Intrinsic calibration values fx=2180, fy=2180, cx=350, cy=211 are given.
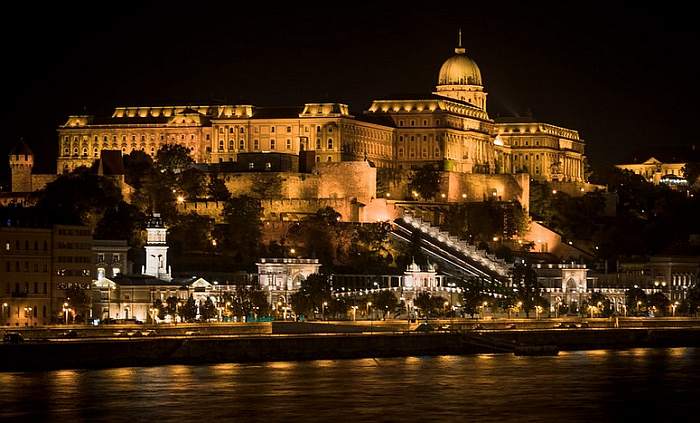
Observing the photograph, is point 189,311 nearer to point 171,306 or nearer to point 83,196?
point 171,306

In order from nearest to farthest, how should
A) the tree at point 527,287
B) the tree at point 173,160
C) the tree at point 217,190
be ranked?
1. the tree at point 527,287
2. the tree at point 217,190
3. the tree at point 173,160

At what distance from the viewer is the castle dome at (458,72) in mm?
191375

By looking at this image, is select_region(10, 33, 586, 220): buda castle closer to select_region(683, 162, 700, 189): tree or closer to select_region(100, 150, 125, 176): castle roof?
select_region(100, 150, 125, 176): castle roof

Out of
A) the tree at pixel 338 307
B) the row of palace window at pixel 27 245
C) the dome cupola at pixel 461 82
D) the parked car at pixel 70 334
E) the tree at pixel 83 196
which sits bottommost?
the parked car at pixel 70 334

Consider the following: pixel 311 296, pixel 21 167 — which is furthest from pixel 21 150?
pixel 311 296

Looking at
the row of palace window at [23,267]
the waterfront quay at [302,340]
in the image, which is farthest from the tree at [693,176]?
the row of palace window at [23,267]

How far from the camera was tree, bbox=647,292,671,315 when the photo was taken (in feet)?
443

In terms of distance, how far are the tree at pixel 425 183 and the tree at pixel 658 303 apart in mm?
24443

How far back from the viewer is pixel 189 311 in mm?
112688

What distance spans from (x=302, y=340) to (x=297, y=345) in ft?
1.73

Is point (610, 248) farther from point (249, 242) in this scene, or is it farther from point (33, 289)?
point (33, 289)

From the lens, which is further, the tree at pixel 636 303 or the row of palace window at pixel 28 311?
the tree at pixel 636 303

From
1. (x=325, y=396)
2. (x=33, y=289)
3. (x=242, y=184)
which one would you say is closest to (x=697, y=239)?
(x=242, y=184)

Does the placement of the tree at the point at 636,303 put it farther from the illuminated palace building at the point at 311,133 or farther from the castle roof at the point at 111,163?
the castle roof at the point at 111,163
